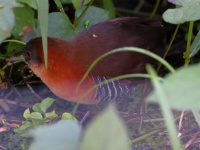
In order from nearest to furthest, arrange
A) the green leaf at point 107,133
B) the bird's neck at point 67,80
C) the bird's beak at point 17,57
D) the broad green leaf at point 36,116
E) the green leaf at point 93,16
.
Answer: the green leaf at point 107,133, the broad green leaf at point 36,116, the bird's neck at point 67,80, the bird's beak at point 17,57, the green leaf at point 93,16

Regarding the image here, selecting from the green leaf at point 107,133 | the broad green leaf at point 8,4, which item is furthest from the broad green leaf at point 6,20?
the green leaf at point 107,133

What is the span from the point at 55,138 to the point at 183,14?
0.61 metres

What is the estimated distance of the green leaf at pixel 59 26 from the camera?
1.50 meters

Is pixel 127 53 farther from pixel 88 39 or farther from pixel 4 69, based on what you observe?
pixel 4 69

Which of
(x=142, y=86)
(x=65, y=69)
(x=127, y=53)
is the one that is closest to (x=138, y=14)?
(x=142, y=86)

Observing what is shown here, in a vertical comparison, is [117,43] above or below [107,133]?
below

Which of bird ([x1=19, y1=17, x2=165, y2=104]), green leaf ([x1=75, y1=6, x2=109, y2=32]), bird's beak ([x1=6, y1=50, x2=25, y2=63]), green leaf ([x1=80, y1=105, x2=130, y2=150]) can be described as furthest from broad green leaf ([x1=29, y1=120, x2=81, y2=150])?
green leaf ([x1=75, y1=6, x2=109, y2=32])

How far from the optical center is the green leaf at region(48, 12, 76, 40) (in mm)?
1501

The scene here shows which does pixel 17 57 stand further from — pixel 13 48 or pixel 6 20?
pixel 6 20

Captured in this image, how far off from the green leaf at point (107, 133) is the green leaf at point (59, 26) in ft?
3.22

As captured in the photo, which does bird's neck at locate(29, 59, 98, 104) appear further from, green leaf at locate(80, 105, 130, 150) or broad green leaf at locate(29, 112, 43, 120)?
green leaf at locate(80, 105, 130, 150)

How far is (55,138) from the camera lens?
22.4 inches

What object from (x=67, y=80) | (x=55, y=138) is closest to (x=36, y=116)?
(x=67, y=80)

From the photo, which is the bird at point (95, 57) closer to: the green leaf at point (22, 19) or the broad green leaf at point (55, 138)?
the green leaf at point (22, 19)
